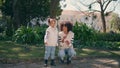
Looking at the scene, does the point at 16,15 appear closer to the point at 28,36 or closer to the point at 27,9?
the point at 27,9

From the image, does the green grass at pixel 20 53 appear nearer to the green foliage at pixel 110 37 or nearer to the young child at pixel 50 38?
the young child at pixel 50 38

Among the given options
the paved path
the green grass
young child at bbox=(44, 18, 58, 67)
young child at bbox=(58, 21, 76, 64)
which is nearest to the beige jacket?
young child at bbox=(44, 18, 58, 67)

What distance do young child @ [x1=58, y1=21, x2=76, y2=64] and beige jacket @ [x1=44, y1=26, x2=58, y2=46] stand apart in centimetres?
34

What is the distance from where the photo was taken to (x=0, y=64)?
9.73 metres

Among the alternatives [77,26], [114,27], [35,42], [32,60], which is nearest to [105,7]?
[114,27]

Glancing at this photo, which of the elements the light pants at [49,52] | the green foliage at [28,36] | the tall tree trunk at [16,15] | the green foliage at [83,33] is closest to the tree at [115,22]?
the tall tree trunk at [16,15]

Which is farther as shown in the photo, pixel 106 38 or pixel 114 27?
pixel 114 27

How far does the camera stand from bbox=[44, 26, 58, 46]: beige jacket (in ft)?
31.0

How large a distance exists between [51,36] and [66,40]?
1.88 ft

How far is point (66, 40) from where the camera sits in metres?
9.77

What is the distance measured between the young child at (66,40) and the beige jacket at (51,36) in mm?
341

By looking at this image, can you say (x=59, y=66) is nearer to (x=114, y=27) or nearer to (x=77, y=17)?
(x=114, y=27)

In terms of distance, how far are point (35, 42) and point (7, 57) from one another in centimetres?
494

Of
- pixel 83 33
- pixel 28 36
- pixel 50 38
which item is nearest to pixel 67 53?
pixel 50 38
